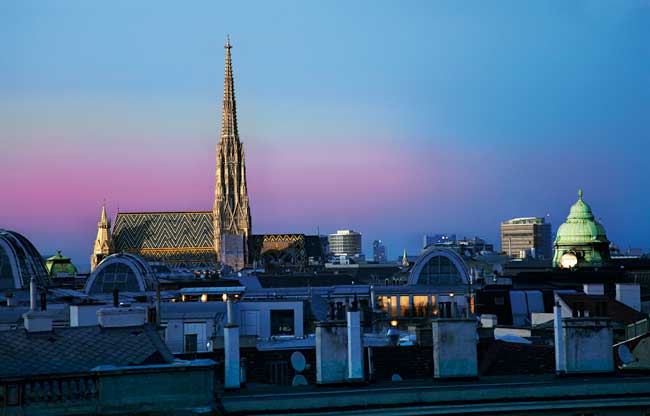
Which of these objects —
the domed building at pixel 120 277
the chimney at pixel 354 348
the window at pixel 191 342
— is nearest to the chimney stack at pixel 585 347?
the chimney at pixel 354 348

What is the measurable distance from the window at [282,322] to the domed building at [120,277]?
94.2ft

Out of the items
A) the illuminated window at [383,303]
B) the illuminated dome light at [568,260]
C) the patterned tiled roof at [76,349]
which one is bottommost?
the patterned tiled roof at [76,349]

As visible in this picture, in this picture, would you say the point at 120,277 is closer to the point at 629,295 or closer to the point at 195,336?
the point at 629,295

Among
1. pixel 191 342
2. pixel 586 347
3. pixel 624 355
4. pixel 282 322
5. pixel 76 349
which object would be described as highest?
pixel 282 322

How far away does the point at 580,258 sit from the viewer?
140m

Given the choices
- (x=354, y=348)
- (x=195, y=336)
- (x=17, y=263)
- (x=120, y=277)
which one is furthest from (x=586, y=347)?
(x=120, y=277)

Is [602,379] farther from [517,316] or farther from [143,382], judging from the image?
[517,316]

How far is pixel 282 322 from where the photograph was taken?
61.2 meters

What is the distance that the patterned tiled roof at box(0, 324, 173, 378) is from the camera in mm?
23047

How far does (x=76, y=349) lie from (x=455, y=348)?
7.45 meters

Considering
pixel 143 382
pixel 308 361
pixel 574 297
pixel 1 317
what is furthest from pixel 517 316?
pixel 143 382

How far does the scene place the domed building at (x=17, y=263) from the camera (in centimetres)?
7731

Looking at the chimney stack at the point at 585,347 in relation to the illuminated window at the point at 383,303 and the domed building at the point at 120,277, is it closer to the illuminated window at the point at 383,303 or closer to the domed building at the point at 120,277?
the illuminated window at the point at 383,303

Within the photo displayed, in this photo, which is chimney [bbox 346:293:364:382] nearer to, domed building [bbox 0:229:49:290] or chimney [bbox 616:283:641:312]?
chimney [bbox 616:283:641:312]
